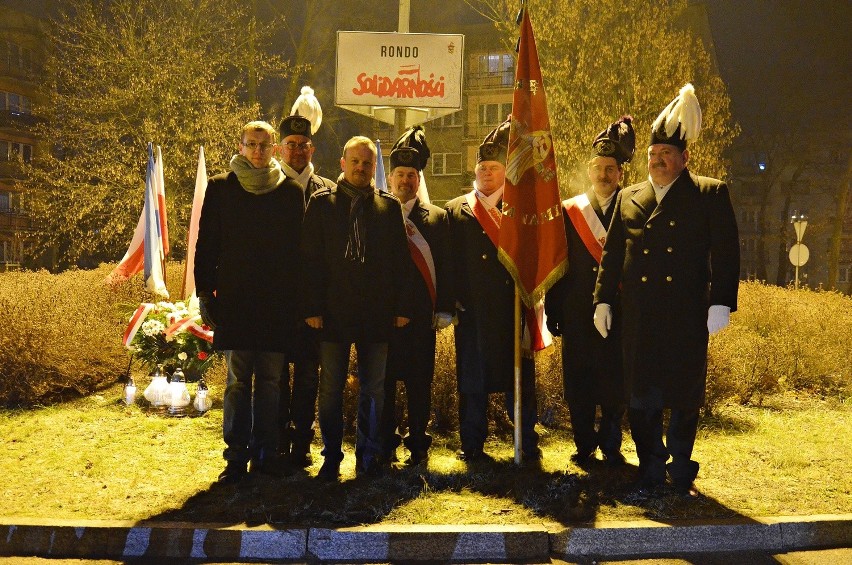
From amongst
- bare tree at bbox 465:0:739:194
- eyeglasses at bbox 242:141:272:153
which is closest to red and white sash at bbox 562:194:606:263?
eyeglasses at bbox 242:141:272:153

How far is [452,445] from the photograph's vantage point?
7.23m

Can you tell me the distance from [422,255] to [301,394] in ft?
4.36

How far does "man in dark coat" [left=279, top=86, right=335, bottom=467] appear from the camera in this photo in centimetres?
630

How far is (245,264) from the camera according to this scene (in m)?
5.91

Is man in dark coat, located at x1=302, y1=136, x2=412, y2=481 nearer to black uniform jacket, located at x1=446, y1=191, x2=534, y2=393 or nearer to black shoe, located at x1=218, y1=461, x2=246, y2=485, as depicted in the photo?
black shoe, located at x1=218, y1=461, x2=246, y2=485

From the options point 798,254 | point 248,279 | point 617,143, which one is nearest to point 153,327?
point 248,279

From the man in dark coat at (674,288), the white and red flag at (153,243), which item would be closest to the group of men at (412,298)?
the man in dark coat at (674,288)

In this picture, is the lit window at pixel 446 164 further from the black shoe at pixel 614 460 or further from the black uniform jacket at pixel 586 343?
the black shoe at pixel 614 460

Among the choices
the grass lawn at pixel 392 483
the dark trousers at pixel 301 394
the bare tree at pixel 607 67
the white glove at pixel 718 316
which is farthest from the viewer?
the bare tree at pixel 607 67

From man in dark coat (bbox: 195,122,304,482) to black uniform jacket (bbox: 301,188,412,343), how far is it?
0.17m

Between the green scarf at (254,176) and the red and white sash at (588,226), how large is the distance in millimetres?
2241

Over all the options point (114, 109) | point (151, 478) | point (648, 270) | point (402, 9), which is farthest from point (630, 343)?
point (114, 109)

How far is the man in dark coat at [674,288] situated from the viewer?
5.72m

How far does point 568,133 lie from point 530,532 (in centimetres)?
1694
